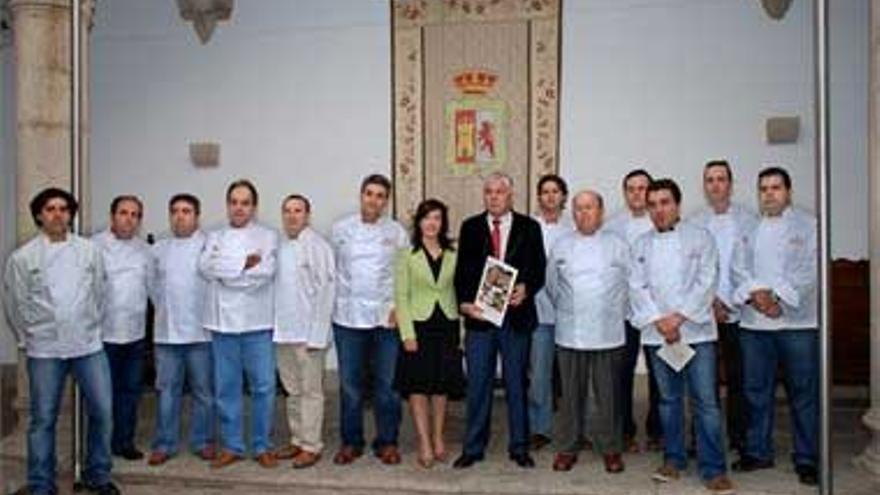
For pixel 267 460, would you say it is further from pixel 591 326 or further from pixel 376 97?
pixel 376 97

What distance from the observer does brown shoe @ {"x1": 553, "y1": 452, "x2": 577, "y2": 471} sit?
586 centimetres

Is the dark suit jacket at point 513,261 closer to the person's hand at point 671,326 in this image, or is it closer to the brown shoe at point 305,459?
the person's hand at point 671,326

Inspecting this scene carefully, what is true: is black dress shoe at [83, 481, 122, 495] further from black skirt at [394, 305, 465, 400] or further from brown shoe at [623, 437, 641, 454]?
brown shoe at [623, 437, 641, 454]

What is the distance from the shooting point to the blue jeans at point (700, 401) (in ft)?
17.9

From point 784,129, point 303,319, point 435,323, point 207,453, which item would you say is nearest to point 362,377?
point 303,319

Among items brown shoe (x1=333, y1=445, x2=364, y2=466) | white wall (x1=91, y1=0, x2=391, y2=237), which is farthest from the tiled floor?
white wall (x1=91, y1=0, x2=391, y2=237)

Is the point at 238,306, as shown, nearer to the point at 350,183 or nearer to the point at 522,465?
the point at 522,465

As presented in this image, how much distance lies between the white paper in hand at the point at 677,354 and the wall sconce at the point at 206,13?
5.58m

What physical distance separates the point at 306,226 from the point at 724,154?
3806 millimetres

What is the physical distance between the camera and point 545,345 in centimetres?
628

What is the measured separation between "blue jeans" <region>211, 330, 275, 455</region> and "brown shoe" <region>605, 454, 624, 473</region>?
6.28 ft

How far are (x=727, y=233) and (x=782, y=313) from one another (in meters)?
0.63

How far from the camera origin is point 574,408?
19.3 ft

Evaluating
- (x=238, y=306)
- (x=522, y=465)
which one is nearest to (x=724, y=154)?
(x=522, y=465)
